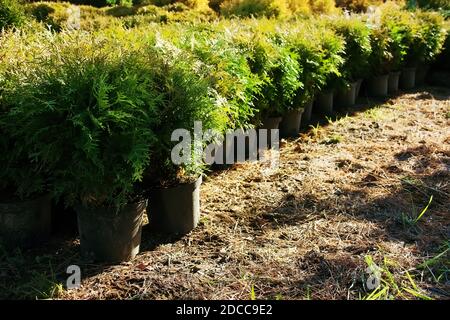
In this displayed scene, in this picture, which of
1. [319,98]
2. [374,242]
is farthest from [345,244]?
[319,98]

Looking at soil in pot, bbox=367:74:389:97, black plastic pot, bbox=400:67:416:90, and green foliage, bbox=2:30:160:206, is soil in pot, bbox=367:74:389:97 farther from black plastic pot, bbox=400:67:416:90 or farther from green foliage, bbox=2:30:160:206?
green foliage, bbox=2:30:160:206

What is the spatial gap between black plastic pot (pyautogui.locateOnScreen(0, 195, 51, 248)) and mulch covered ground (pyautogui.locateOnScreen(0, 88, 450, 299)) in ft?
0.36

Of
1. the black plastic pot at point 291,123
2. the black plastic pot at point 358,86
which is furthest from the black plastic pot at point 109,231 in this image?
the black plastic pot at point 358,86

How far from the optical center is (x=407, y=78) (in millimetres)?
9164

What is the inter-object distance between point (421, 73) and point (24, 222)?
8.10 metres

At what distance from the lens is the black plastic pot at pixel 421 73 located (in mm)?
9438

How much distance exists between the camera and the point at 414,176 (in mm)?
4934

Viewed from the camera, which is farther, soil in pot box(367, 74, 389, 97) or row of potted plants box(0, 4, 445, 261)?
soil in pot box(367, 74, 389, 97)

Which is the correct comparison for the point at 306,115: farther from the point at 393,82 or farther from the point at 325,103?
the point at 393,82

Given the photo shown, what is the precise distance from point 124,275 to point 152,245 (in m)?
0.46

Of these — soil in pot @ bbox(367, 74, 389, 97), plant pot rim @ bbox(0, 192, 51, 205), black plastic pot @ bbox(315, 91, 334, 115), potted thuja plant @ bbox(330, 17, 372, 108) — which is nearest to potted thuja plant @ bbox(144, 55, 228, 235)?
plant pot rim @ bbox(0, 192, 51, 205)

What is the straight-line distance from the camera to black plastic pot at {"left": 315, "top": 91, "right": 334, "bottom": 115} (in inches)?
284

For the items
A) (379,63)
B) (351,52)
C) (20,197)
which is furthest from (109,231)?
(379,63)
